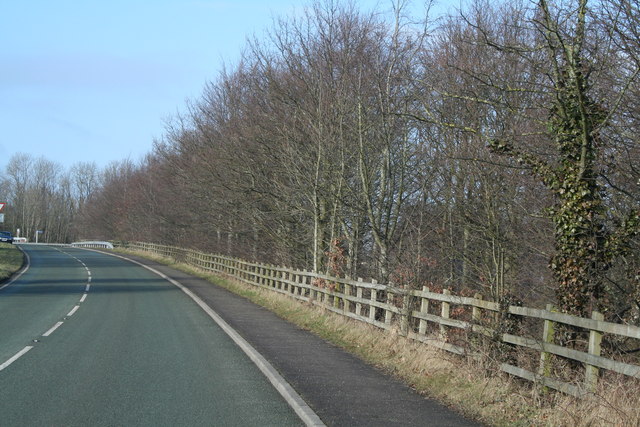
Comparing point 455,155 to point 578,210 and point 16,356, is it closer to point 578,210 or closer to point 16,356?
point 578,210

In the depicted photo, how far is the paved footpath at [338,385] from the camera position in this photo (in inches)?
291

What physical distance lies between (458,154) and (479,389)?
813 cm

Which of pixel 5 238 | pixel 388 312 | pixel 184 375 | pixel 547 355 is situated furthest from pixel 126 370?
pixel 5 238

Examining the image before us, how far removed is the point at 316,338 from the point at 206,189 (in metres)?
Answer: 22.6

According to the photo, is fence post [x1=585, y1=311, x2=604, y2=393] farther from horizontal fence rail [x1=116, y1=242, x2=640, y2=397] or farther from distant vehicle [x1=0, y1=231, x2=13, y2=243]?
distant vehicle [x1=0, y1=231, x2=13, y2=243]

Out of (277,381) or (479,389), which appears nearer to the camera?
(479,389)

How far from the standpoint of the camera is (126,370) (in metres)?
10.2

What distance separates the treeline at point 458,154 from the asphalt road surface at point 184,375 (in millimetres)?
3025

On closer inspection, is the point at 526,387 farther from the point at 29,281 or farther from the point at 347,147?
the point at 29,281

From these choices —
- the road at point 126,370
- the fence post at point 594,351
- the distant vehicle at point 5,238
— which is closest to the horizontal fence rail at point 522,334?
the fence post at point 594,351

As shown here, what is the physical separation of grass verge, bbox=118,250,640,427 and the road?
2.16 metres

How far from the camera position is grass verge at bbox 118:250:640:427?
6.55 m

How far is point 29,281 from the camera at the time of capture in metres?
30.6

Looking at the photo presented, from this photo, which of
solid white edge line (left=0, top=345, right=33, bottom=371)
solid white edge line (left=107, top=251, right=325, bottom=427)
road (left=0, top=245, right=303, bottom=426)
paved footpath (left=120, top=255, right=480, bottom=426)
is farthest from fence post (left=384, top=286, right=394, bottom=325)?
solid white edge line (left=0, top=345, right=33, bottom=371)
